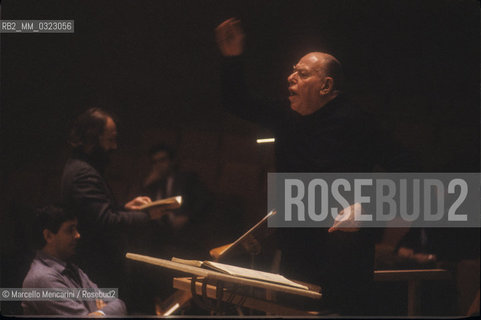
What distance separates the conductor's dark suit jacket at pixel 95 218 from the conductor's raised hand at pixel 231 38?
0.93 meters

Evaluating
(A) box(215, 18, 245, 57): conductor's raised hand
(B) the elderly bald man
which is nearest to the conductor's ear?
(B) the elderly bald man

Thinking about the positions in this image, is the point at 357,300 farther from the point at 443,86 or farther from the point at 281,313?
the point at 443,86

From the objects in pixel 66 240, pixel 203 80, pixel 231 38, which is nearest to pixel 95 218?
pixel 66 240

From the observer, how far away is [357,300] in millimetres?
2275

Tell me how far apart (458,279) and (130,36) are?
2424mm

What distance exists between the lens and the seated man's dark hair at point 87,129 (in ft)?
8.86

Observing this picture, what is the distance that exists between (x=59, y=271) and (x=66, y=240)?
0.49ft

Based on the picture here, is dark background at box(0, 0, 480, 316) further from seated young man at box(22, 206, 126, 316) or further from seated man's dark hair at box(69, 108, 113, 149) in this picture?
seated young man at box(22, 206, 126, 316)

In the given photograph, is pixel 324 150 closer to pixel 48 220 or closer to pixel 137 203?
pixel 137 203

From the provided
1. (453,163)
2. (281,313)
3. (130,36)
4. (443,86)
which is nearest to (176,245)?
(130,36)

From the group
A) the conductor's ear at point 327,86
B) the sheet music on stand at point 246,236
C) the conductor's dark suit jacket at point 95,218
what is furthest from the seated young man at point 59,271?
the conductor's ear at point 327,86

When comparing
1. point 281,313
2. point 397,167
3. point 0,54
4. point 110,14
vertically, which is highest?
point 110,14

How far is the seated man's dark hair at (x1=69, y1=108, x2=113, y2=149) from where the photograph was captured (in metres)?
2.70

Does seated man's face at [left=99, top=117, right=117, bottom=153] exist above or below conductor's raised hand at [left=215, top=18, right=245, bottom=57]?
below
